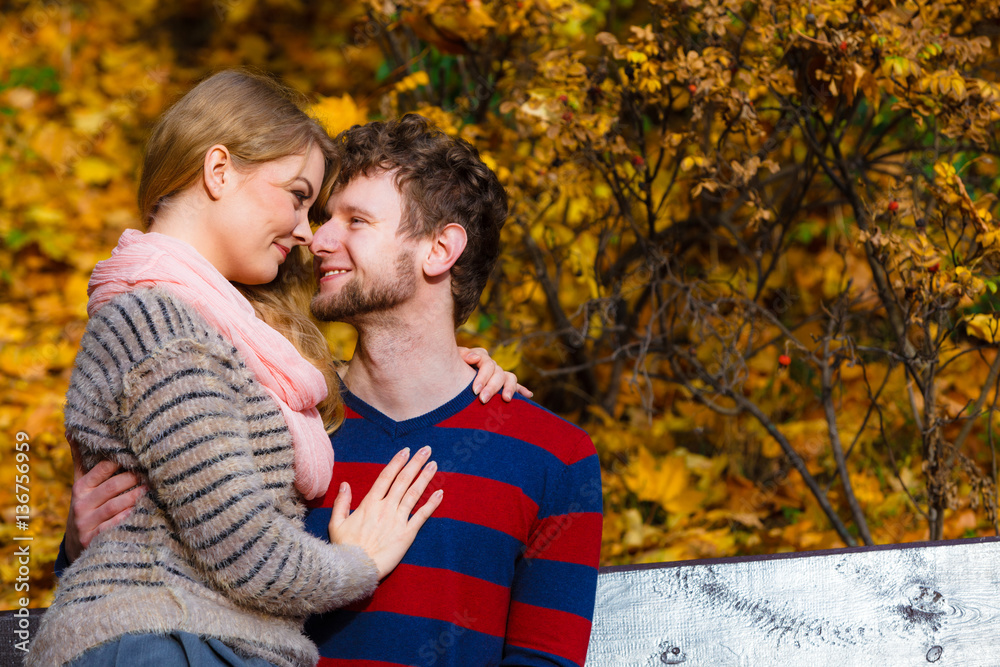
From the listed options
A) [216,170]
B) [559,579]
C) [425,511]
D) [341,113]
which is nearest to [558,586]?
[559,579]

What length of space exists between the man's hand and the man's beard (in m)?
0.58

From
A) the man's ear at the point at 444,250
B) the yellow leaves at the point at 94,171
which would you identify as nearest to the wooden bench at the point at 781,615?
the man's ear at the point at 444,250

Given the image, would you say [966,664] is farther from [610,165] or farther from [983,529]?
[610,165]

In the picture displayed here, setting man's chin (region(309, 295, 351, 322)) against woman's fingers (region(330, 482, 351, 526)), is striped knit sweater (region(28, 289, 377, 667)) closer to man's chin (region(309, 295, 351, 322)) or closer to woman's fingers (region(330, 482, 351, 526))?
woman's fingers (region(330, 482, 351, 526))

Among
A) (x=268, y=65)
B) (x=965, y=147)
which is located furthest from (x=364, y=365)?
(x=268, y=65)

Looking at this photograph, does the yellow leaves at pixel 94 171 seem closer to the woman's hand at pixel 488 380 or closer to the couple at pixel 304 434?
the couple at pixel 304 434

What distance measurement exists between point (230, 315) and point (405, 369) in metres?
0.49

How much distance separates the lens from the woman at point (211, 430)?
1351mm

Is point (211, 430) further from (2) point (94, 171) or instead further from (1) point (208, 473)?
(2) point (94, 171)

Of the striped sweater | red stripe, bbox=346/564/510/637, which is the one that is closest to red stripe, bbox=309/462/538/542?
the striped sweater

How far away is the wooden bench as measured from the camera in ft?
6.76

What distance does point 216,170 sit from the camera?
1.65 m

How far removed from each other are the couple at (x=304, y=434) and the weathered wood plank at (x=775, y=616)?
1.06ft

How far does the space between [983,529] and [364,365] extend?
2.81m
